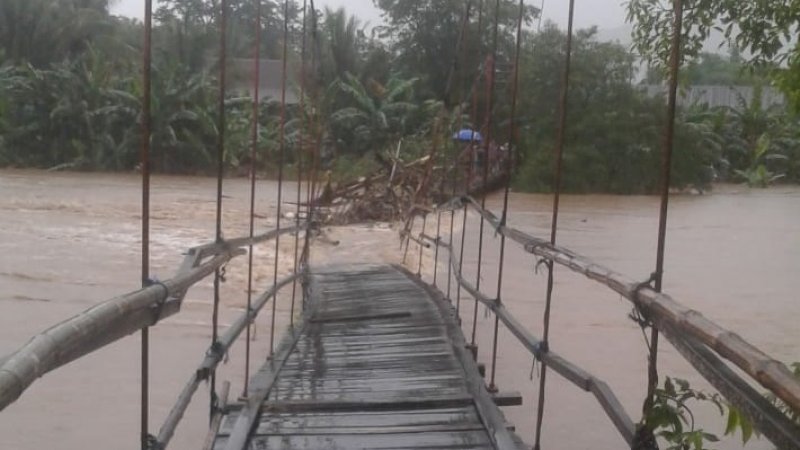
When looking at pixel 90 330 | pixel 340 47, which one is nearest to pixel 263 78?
pixel 340 47

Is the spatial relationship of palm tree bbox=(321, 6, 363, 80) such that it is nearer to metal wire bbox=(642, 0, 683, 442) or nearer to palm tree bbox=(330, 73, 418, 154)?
palm tree bbox=(330, 73, 418, 154)

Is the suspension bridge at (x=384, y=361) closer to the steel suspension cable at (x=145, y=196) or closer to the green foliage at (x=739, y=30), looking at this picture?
the steel suspension cable at (x=145, y=196)

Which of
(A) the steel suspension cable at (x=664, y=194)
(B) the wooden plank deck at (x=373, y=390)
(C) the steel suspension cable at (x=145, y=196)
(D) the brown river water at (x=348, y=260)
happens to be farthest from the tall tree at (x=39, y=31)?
(A) the steel suspension cable at (x=664, y=194)

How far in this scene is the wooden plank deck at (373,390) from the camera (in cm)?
236

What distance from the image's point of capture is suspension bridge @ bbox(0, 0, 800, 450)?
1.15 meters

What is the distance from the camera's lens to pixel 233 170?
64.4 ft

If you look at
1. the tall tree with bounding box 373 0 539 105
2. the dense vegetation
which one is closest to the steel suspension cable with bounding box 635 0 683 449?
the dense vegetation

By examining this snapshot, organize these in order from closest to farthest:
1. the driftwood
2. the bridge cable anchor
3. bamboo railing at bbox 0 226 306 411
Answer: bamboo railing at bbox 0 226 306 411
the bridge cable anchor
the driftwood

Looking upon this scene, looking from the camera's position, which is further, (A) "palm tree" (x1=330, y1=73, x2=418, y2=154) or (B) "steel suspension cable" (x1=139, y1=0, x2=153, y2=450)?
(A) "palm tree" (x1=330, y1=73, x2=418, y2=154)

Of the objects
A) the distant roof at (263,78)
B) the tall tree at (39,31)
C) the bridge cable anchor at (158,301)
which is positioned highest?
the tall tree at (39,31)

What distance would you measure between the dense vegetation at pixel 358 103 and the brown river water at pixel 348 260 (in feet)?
5.41

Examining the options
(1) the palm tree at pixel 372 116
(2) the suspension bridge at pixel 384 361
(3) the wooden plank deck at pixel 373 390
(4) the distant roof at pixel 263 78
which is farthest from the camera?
(4) the distant roof at pixel 263 78

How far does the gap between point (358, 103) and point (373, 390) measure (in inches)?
647

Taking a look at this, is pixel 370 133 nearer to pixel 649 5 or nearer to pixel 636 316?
pixel 649 5
